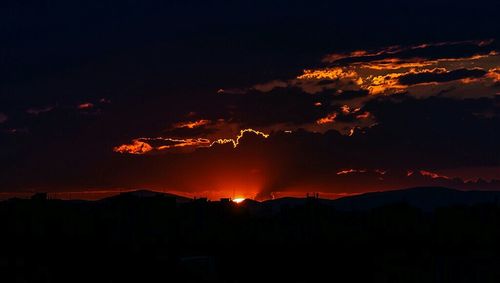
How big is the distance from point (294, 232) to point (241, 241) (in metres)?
9.37

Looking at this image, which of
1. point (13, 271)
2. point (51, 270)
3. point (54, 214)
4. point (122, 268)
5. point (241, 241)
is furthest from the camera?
point (241, 241)

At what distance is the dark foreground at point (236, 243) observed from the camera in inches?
2483

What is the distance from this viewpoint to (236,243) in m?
98.3

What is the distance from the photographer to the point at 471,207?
117 meters

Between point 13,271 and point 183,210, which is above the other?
point 183,210

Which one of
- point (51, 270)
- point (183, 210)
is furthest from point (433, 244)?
point (51, 270)

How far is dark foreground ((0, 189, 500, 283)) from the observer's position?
207 feet

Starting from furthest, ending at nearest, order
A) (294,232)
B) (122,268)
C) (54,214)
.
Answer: (294,232) → (54,214) → (122,268)

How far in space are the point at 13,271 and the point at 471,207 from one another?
3098 inches

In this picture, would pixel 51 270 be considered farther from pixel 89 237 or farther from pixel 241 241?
pixel 241 241

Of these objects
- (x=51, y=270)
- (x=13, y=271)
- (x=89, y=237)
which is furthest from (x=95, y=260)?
(x=89, y=237)

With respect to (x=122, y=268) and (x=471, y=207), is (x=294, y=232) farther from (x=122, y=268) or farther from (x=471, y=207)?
(x=122, y=268)

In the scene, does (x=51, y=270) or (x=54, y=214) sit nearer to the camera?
(x=51, y=270)

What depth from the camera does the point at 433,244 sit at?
97.0m
